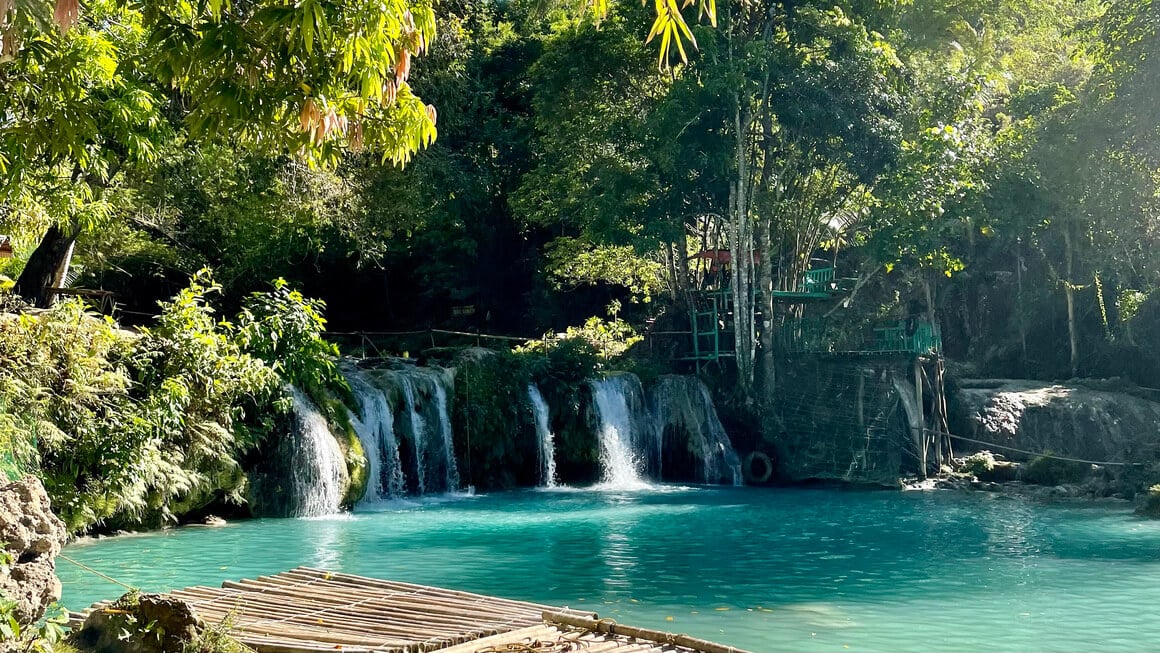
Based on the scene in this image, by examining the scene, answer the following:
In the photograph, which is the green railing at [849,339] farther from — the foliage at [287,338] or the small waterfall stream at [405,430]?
the foliage at [287,338]

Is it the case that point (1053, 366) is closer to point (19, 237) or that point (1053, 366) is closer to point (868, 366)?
point (868, 366)

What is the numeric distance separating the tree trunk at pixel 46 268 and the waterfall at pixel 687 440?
12.2 m

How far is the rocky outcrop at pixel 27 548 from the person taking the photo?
19.5 feet

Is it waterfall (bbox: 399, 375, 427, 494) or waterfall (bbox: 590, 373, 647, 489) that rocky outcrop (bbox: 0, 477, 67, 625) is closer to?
waterfall (bbox: 399, 375, 427, 494)

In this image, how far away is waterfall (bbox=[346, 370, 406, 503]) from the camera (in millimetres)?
19359

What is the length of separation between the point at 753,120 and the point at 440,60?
24.8 ft

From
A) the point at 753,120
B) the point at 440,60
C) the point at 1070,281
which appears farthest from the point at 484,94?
the point at 1070,281

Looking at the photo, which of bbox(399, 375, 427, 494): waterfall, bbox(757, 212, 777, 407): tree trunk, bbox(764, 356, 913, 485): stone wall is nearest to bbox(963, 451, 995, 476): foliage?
bbox(764, 356, 913, 485): stone wall

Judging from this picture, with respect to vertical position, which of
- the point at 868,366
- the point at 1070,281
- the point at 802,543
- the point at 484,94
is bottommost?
the point at 802,543

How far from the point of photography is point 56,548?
631 centimetres

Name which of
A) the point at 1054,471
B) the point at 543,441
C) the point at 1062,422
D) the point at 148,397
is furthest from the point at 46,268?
the point at 1062,422

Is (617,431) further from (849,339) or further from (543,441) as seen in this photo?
(849,339)

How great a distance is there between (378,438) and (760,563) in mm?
8358

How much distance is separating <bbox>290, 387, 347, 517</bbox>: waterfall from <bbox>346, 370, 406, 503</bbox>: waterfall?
1.48 meters
